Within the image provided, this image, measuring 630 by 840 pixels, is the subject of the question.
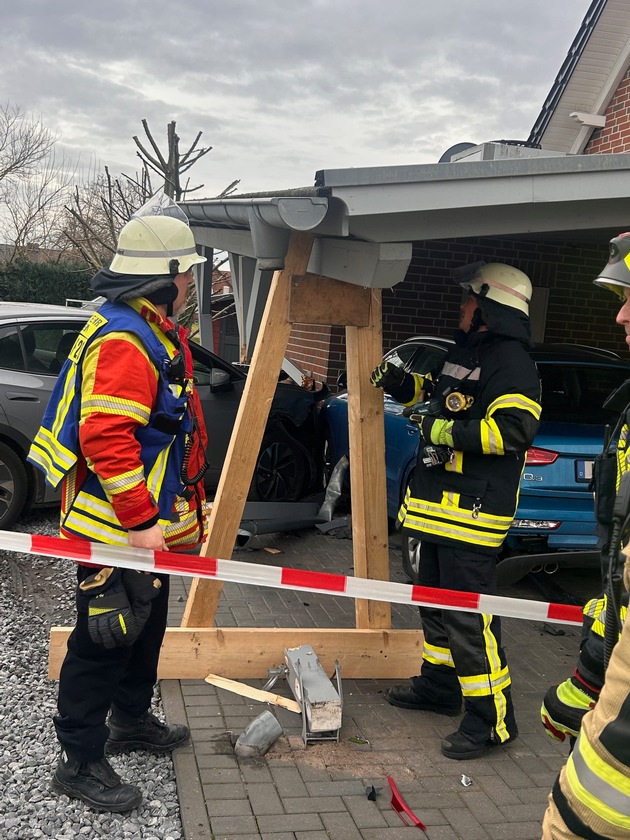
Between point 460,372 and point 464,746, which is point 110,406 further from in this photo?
point 464,746

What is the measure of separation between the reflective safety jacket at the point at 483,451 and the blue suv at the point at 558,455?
0.87m

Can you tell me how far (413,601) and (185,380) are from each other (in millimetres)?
1391

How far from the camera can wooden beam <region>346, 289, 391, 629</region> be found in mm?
4141

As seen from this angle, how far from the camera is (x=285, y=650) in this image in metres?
4.11

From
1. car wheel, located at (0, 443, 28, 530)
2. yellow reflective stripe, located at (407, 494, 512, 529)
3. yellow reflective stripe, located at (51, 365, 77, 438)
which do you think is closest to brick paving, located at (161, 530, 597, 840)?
yellow reflective stripe, located at (407, 494, 512, 529)

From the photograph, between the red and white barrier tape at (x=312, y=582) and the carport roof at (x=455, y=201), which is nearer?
the red and white barrier tape at (x=312, y=582)

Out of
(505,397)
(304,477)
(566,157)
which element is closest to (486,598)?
(505,397)

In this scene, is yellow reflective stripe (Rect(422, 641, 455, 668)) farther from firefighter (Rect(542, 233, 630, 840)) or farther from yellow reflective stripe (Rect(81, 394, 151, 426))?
firefighter (Rect(542, 233, 630, 840))

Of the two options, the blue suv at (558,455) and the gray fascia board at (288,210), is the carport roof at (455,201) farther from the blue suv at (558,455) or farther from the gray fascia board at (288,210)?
the blue suv at (558,455)

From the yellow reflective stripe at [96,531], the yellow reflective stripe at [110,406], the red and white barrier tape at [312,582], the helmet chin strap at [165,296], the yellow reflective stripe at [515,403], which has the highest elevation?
the helmet chin strap at [165,296]

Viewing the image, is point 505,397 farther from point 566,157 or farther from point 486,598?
point 566,157

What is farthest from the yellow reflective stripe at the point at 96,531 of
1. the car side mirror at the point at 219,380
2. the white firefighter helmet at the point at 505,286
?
the car side mirror at the point at 219,380

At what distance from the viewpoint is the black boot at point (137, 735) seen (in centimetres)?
341

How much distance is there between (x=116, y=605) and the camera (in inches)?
115
